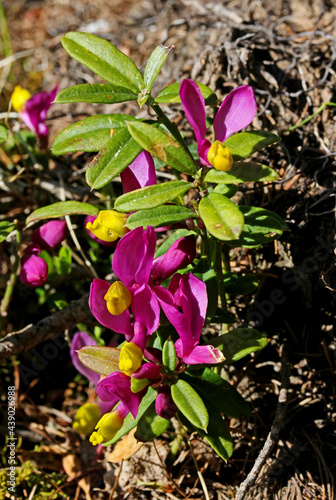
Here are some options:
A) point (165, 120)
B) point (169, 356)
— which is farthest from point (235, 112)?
point (169, 356)

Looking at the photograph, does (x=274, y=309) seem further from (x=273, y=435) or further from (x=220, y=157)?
(x=220, y=157)

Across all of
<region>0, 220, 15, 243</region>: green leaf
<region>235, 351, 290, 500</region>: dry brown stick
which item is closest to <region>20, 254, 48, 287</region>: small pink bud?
<region>0, 220, 15, 243</region>: green leaf

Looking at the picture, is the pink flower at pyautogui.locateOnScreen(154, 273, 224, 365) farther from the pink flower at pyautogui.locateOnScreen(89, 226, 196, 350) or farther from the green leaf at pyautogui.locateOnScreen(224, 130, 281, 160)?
the green leaf at pyautogui.locateOnScreen(224, 130, 281, 160)

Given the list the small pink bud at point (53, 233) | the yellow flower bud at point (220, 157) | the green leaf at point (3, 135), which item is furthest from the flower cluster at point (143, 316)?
the green leaf at point (3, 135)

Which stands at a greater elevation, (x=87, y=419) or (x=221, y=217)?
(x=221, y=217)

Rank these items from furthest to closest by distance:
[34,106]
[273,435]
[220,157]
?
[34,106]
[273,435]
[220,157]
